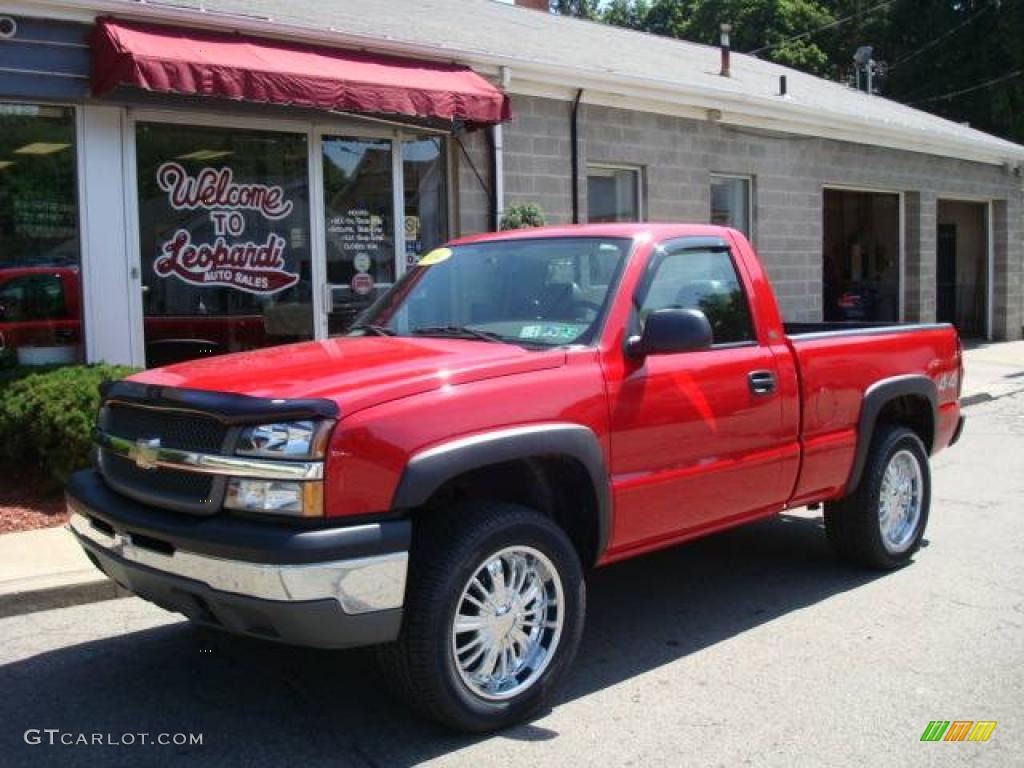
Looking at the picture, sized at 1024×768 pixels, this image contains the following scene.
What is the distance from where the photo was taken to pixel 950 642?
15.3 ft

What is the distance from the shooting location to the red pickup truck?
3395mm

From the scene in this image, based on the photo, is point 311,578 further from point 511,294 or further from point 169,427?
point 511,294

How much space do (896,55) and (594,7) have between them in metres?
23.3

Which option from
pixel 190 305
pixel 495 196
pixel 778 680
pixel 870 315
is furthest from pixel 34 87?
pixel 870 315

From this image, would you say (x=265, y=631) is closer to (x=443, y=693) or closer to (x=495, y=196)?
(x=443, y=693)

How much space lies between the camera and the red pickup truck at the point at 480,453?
11.1ft

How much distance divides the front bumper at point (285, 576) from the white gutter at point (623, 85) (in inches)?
231

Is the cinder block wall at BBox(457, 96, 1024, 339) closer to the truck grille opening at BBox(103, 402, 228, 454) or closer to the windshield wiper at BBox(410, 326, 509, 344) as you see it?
the windshield wiper at BBox(410, 326, 509, 344)

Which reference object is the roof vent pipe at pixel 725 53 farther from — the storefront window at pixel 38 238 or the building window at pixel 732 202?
the storefront window at pixel 38 238

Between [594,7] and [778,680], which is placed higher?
[594,7]

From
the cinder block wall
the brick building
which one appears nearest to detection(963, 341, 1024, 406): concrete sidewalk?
the cinder block wall

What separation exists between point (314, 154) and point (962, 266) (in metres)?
15.9

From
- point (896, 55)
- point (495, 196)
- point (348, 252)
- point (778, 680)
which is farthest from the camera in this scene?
point (896, 55)

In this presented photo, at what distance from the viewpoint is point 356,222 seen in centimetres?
1005
